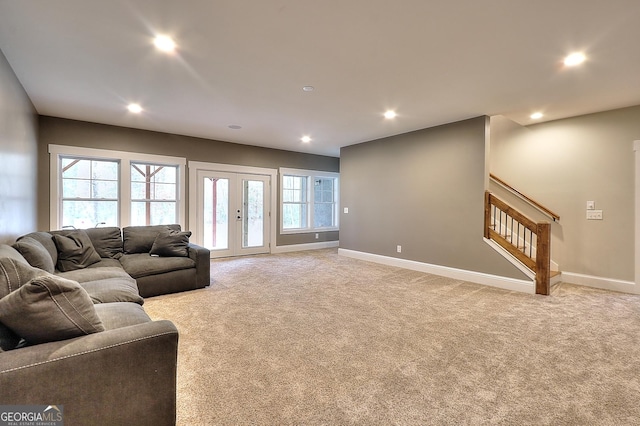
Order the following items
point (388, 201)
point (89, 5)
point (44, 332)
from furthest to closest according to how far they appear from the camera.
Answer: point (388, 201)
point (89, 5)
point (44, 332)

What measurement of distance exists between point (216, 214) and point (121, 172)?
5.97 ft

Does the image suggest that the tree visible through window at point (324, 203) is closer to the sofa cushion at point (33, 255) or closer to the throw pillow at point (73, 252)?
the throw pillow at point (73, 252)

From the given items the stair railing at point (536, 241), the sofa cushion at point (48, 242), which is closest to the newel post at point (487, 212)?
the stair railing at point (536, 241)

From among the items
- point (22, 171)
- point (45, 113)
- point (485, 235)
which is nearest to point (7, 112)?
point (22, 171)

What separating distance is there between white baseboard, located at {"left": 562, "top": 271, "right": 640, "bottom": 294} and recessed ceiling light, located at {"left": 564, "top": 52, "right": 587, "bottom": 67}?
3.12 m

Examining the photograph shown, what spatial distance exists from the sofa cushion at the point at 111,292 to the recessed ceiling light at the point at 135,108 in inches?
101

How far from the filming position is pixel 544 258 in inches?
150

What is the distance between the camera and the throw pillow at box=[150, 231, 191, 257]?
407cm

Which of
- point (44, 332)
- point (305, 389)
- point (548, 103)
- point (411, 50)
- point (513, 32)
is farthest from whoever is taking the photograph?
point (548, 103)

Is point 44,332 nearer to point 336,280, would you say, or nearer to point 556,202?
point 336,280

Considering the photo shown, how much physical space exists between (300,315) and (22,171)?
11.7ft

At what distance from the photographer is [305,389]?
6.03 feet

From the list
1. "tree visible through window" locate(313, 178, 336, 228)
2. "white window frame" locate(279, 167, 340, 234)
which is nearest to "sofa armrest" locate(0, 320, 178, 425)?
"white window frame" locate(279, 167, 340, 234)

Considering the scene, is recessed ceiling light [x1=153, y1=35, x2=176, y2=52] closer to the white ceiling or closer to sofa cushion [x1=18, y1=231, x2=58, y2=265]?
the white ceiling
